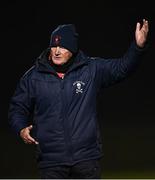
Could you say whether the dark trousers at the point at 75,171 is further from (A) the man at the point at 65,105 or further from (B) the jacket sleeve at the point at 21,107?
(B) the jacket sleeve at the point at 21,107

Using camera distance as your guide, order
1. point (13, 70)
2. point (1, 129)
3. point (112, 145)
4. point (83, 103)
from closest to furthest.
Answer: point (83, 103), point (112, 145), point (1, 129), point (13, 70)

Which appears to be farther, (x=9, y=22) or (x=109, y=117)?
(x=9, y=22)

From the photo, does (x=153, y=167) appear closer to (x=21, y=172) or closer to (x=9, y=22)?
(x=21, y=172)

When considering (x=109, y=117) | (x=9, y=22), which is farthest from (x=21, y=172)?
(x=9, y=22)

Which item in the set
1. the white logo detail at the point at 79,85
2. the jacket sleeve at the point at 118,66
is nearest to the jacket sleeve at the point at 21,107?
the white logo detail at the point at 79,85

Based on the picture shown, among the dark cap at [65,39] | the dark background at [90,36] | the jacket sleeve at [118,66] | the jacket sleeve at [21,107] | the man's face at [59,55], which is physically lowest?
the dark background at [90,36]

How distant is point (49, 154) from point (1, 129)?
4241 mm

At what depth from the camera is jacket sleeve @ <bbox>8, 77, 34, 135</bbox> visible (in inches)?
169

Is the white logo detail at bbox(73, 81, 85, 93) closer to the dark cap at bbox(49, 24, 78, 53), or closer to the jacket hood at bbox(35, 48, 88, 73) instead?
the jacket hood at bbox(35, 48, 88, 73)

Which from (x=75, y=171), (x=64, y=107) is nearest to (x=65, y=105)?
(x=64, y=107)

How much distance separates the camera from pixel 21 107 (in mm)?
4324

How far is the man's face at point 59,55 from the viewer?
4.29 meters

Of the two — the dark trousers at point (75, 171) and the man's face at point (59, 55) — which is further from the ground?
the man's face at point (59, 55)

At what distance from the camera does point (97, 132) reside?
4.30 m
